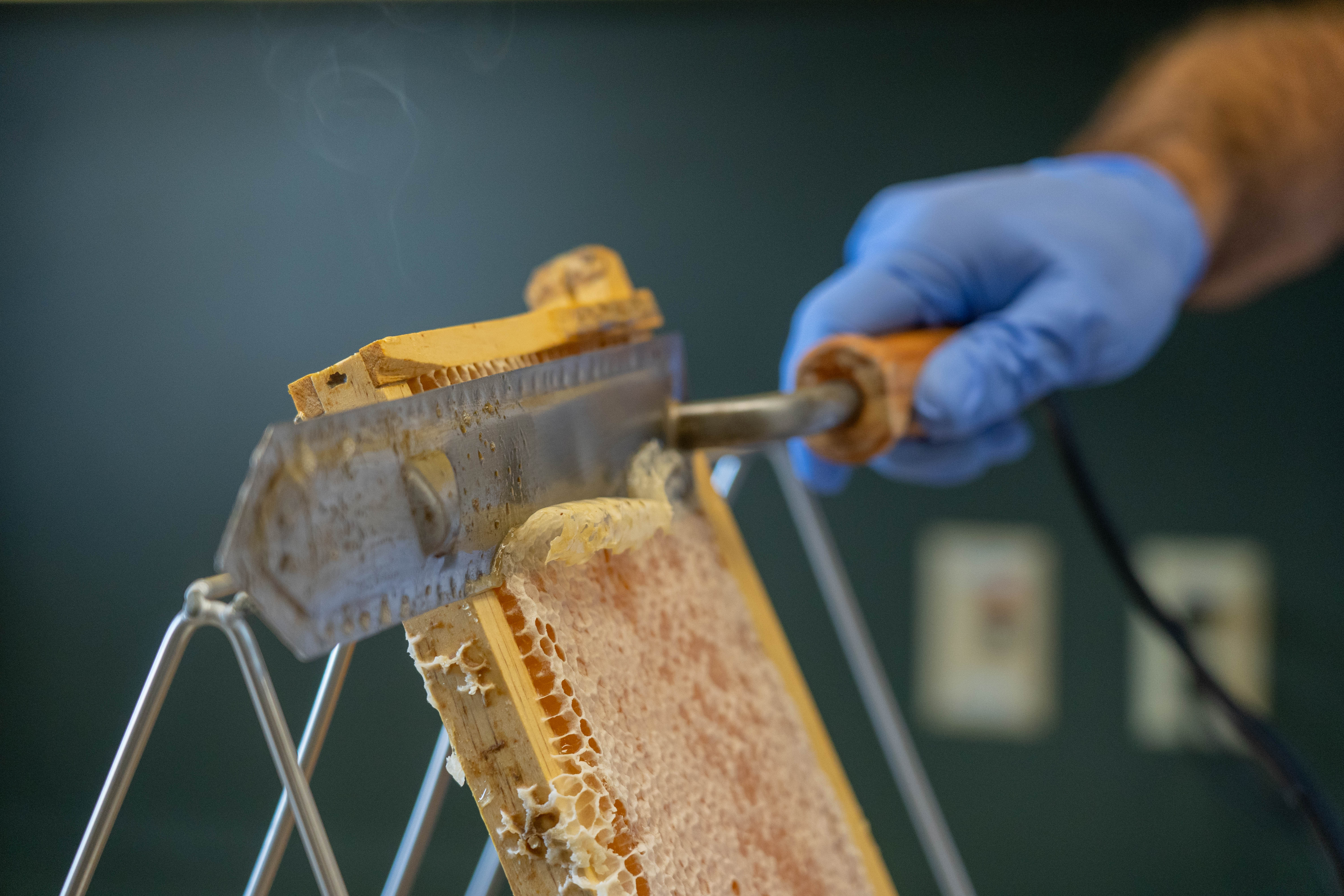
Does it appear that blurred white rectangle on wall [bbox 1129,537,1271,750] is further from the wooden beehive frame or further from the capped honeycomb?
the wooden beehive frame

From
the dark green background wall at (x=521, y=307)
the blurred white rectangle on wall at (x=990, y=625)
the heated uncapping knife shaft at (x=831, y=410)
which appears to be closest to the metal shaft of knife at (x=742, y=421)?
the heated uncapping knife shaft at (x=831, y=410)

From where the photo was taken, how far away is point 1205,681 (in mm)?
675

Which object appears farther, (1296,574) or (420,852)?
(1296,574)

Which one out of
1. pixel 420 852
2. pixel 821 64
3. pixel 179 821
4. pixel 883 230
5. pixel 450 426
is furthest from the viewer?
pixel 821 64

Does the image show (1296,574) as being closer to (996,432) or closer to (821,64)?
(996,432)

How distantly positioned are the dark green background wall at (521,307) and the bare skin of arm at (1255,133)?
11cm

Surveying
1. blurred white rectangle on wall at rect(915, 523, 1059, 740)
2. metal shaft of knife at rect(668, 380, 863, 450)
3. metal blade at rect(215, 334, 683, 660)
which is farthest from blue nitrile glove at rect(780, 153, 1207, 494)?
blurred white rectangle on wall at rect(915, 523, 1059, 740)

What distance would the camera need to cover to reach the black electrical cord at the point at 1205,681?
0.62 m

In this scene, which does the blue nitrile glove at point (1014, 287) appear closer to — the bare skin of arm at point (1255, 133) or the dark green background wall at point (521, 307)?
the bare skin of arm at point (1255, 133)

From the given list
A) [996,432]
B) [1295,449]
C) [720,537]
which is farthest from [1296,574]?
[720,537]

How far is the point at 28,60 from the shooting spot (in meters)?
0.44

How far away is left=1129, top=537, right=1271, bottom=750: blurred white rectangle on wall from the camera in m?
1.17

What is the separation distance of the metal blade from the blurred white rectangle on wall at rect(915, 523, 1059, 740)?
3.03ft

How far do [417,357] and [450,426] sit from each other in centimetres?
4
